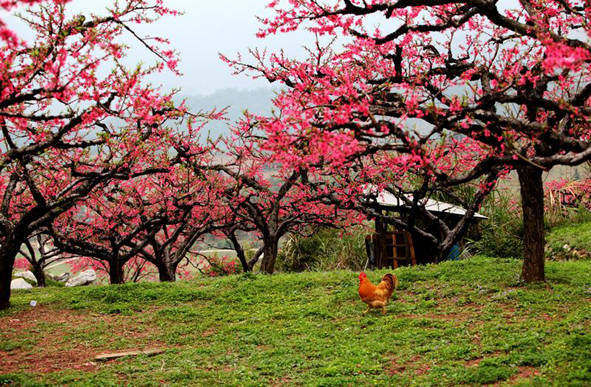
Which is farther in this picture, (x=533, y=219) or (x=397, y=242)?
(x=397, y=242)

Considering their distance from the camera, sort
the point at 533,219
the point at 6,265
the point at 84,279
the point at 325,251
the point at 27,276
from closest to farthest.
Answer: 1. the point at 533,219
2. the point at 6,265
3. the point at 325,251
4. the point at 27,276
5. the point at 84,279

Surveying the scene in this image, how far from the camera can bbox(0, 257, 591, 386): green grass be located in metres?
5.83

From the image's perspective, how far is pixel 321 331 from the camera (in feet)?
25.3

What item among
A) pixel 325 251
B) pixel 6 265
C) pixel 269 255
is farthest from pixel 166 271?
pixel 325 251

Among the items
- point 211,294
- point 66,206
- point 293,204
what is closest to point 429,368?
point 211,294

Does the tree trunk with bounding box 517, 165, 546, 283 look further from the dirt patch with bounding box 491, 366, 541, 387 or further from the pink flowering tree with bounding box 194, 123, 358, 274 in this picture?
the pink flowering tree with bounding box 194, 123, 358, 274

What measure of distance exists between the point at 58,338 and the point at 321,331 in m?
4.15

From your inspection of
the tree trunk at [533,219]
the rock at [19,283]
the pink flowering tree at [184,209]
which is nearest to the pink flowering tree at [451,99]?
the tree trunk at [533,219]

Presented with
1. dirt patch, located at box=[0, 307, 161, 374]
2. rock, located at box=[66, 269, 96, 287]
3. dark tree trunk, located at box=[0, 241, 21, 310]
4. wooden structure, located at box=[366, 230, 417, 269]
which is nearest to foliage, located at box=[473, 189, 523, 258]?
wooden structure, located at box=[366, 230, 417, 269]

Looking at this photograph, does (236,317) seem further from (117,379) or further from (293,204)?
(293,204)

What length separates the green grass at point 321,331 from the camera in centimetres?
583

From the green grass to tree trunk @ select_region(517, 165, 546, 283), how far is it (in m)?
0.37

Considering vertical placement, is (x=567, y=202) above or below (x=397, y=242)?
above

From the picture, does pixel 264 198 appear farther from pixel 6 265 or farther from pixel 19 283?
pixel 19 283
